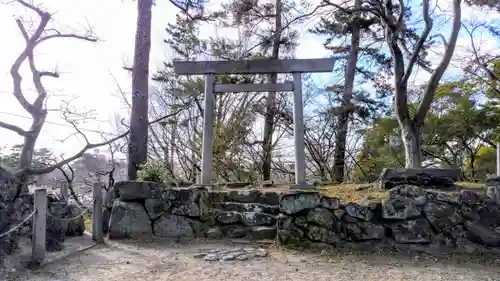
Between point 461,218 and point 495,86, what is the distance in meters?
6.18

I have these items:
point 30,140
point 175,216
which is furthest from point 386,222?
point 30,140

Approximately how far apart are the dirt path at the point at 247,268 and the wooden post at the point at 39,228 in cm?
14

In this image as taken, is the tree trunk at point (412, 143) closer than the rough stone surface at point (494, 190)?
No

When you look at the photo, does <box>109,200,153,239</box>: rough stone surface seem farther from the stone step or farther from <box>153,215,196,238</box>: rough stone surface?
the stone step

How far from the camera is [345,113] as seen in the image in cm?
1053

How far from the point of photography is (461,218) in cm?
486

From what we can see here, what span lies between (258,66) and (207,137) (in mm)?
Answer: 1614

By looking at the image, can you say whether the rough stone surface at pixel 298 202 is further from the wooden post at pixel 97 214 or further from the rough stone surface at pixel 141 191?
the wooden post at pixel 97 214

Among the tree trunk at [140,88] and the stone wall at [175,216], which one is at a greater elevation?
the tree trunk at [140,88]

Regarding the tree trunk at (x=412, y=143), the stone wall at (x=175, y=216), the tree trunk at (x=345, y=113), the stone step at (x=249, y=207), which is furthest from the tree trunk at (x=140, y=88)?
the tree trunk at (x=345, y=113)

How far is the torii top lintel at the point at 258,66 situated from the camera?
6.96 m

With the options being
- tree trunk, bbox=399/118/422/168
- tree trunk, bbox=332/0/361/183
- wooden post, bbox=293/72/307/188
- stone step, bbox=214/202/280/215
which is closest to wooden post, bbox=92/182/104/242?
stone step, bbox=214/202/280/215

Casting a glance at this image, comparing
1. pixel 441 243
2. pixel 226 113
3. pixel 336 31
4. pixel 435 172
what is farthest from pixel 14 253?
pixel 336 31

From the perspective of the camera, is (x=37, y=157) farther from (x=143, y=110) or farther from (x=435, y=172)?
(x=435, y=172)
